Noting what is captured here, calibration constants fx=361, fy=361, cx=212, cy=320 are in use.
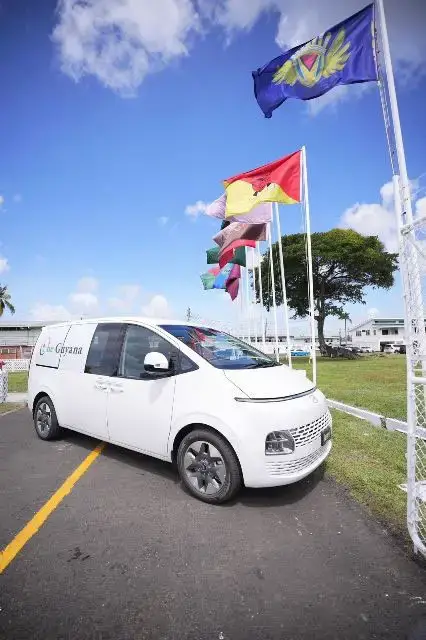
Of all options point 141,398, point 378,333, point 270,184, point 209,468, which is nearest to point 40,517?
point 141,398

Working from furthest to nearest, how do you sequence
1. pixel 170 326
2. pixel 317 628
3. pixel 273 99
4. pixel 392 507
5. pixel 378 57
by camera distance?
pixel 273 99, pixel 378 57, pixel 170 326, pixel 392 507, pixel 317 628

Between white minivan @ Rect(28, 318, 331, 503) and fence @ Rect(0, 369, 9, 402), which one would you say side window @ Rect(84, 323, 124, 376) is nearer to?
white minivan @ Rect(28, 318, 331, 503)

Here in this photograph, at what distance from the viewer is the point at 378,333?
83.1m

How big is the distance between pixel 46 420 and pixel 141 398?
2659mm

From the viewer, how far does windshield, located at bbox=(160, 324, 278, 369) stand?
4418 millimetres

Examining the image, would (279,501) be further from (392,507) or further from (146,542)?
(146,542)

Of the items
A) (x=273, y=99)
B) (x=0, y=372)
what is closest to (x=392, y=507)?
(x=273, y=99)

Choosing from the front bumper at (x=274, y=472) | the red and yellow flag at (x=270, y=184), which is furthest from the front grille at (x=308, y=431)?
the red and yellow flag at (x=270, y=184)

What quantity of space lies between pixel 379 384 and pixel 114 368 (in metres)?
11.8

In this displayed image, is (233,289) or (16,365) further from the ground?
(233,289)

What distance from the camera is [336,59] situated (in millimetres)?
6148

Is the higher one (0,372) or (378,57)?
(378,57)

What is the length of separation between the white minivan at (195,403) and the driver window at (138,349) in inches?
0.6

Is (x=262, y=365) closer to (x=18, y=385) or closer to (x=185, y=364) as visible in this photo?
(x=185, y=364)
